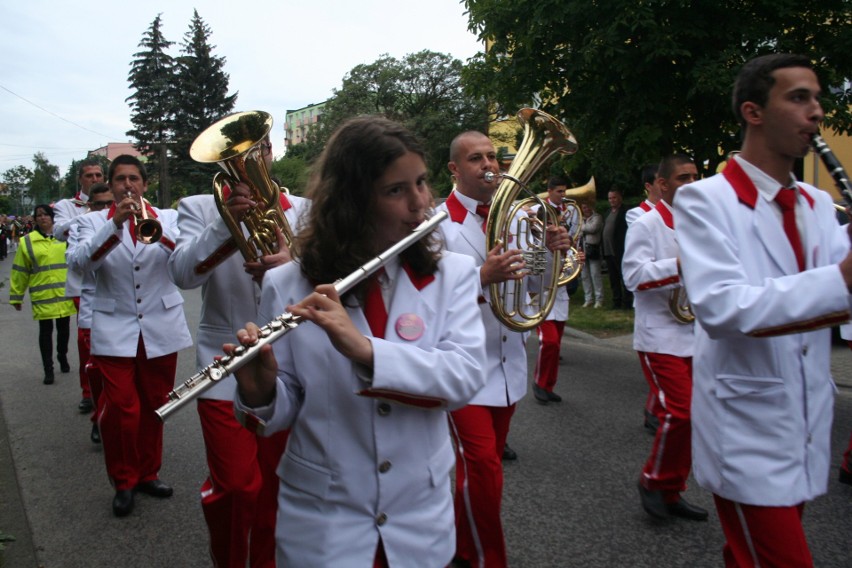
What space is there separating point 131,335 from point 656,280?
10.2 feet

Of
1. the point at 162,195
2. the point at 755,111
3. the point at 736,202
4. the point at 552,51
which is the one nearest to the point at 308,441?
the point at 736,202

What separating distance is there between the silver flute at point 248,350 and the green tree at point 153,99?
58627mm

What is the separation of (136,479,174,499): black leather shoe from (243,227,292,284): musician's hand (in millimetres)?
2202

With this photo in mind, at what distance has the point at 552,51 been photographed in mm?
11102

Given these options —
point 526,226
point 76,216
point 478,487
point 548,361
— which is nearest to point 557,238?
point 526,226

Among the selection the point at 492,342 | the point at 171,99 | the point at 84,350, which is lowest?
the point at 84,350

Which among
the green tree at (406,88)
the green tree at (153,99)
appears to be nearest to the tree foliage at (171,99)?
the green tree at (153,99)

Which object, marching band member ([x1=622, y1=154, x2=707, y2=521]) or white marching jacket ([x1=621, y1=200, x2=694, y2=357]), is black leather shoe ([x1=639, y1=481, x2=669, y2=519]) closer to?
marching band member ([x1=622, y1=154, x2=707, y2=521])

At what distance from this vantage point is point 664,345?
4203mm

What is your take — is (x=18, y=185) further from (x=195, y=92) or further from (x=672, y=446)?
(x=672, y=446)

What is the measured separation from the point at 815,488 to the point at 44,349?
795 cm

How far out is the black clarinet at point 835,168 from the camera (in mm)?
2242

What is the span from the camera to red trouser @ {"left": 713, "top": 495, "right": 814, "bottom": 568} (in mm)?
2110

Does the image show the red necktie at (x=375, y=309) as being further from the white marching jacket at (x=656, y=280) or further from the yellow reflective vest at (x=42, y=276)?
the yellow reflective vest at (x=42, y=276)
